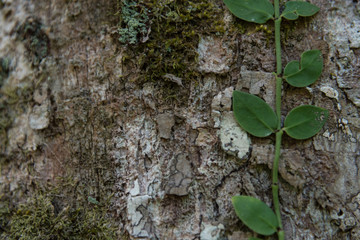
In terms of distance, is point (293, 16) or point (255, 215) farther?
point (293, 16)

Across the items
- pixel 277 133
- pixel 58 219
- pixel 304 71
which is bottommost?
pixel 58 219

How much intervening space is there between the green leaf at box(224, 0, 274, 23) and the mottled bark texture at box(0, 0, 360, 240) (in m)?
0.04

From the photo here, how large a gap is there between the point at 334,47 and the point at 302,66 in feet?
0.55

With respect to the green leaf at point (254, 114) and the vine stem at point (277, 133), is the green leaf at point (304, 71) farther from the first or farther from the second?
the green leaf at point (254, 114)

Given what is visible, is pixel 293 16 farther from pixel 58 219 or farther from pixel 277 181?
pixel 58 219

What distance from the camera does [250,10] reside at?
3.82 ft

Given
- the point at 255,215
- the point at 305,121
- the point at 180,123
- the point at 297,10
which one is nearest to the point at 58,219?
the point at 180,123

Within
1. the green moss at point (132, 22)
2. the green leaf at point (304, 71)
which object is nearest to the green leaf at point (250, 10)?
the green leaf at point (304, 71)

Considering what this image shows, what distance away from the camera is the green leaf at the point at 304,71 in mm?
1109

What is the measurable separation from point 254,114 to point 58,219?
806 millimetres

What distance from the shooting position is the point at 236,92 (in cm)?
109

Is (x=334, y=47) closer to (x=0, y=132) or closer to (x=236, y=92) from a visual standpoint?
(x=236, y=92)

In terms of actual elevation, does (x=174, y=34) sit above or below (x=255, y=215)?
above

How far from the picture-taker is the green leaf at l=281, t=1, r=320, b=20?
3.81ft
